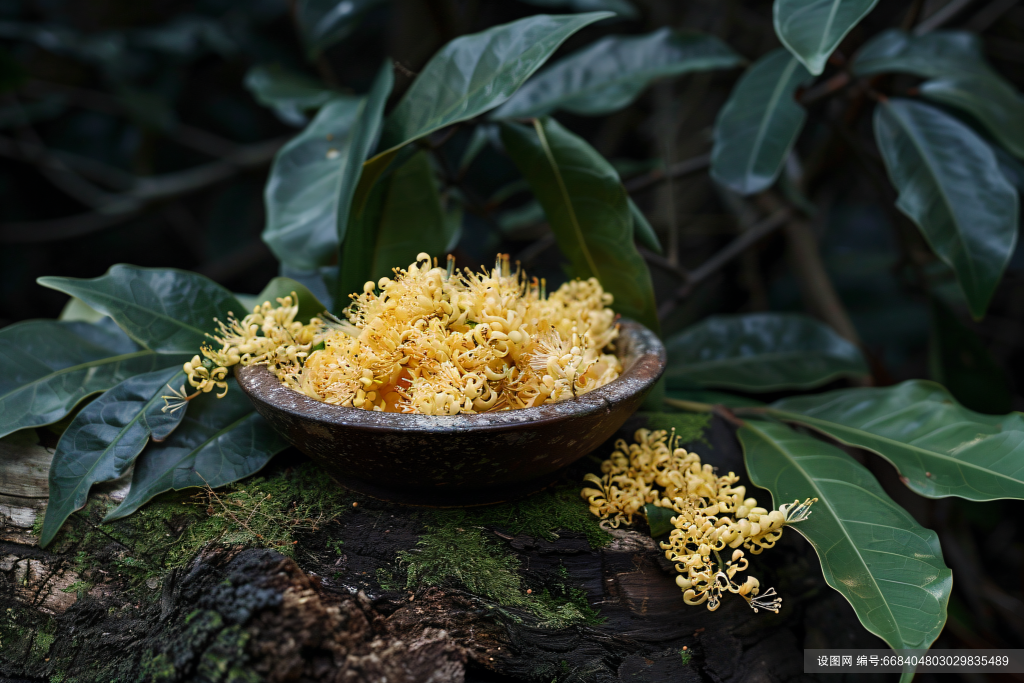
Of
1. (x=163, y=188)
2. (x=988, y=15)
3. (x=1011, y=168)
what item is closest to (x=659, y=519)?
(x=1011, y=168)

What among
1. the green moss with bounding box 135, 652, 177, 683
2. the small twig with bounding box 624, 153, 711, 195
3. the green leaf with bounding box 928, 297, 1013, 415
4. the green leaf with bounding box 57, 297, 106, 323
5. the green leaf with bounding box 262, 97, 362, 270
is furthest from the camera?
the small twig with bounding box 624, 153, 711, 195

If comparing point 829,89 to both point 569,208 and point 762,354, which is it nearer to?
point 762,354

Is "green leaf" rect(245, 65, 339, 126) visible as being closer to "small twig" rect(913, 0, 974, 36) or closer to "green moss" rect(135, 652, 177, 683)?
"green moss" rect(135, 652, 177, 683)

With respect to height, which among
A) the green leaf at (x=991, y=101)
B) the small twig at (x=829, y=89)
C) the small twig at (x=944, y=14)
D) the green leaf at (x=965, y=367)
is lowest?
the green leaf at (x=965, y=367)

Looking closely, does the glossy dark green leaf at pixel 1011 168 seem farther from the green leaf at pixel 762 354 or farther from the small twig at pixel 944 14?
the green leaf at pixel 762 354

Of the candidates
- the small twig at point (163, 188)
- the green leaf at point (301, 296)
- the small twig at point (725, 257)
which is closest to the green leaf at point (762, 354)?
the small twig at point (725, 257)

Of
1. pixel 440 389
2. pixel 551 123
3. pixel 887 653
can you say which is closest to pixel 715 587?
pixel 887 653

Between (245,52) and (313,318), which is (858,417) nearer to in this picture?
(313,318)

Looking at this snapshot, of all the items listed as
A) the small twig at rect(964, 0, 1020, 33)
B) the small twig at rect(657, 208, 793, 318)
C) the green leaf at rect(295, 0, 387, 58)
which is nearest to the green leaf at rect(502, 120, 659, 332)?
the small twig at rect(657, 208, 793, 318)
